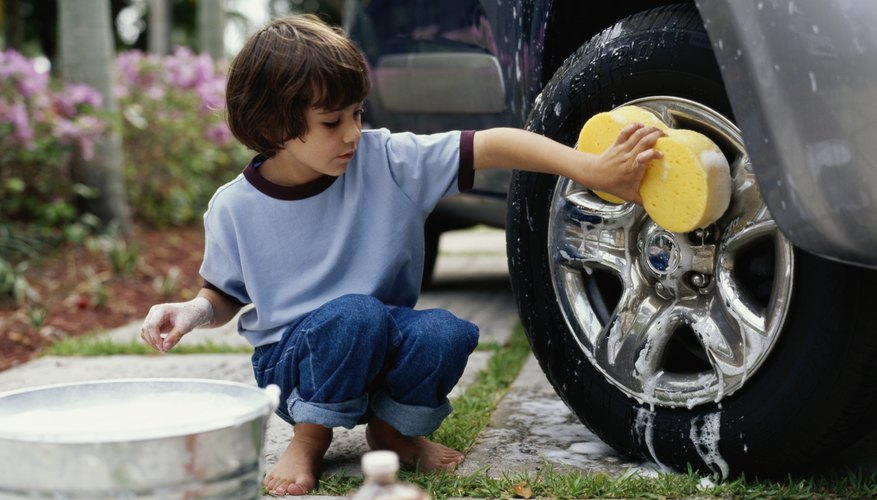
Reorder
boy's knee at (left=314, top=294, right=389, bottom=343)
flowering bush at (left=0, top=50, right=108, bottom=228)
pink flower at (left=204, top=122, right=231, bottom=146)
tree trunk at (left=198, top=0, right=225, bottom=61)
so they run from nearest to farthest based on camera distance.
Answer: boy's knee at (left=314, top=294, right=389, bottom=343)
flowering bush at (left=0, top=50, right=108, bottom=228)
pink flower at (left=204, top=122, right=231, bottom=146)
tree trunk at (left=198, top=0, right=225, bottom=61)

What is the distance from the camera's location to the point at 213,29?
34.2ft

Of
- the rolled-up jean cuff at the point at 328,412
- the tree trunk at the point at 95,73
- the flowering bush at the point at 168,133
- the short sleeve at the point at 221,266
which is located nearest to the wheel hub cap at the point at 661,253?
the rolled-up jean cuff at the point at 328,412

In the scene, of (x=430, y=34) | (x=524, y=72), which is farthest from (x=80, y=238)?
(x=524, y=72)

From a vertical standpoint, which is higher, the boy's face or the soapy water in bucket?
the boy's face

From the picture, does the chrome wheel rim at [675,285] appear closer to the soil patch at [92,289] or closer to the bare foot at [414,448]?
the bare foot at [414,448]

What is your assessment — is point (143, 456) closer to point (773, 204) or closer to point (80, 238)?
point (773, 204)

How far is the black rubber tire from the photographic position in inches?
69.6

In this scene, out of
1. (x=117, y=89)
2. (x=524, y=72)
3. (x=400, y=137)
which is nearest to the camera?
(x=400, y=137)

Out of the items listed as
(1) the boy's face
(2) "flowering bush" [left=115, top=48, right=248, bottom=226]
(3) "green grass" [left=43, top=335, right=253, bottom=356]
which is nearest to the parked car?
(1) the boy's face

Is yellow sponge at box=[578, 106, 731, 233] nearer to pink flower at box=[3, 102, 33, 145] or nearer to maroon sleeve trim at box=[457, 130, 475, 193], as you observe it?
maroon sleeve trim at box=[457, 130, 475, 193]

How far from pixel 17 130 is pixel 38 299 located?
3.39 ft

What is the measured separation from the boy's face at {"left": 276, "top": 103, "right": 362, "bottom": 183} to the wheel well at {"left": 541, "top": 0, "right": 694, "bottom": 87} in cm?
52

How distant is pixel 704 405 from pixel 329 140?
0.86m

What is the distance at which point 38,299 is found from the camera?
4.66 m
